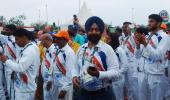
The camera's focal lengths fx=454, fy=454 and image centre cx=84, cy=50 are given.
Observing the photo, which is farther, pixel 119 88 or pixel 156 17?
pixel 119 88

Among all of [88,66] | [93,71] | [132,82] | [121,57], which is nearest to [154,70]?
[121,57]

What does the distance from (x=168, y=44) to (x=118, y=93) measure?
→ 2742 millimetres

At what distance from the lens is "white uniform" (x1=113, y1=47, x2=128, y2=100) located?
38.9 ft

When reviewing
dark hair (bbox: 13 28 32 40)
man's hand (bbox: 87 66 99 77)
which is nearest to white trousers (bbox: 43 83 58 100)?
dark hair (bbox: 13 28 32 40)

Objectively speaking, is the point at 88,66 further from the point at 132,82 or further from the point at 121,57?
the point at 132,82

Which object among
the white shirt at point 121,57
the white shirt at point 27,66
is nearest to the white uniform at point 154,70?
the white shirt at point 121,57

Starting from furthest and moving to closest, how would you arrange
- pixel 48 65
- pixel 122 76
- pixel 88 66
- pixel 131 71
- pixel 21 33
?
1. pixel 131 71
2. pixel 122 76
3. pixel 48 65
4. pixel 21 33
5. pixel 88 66

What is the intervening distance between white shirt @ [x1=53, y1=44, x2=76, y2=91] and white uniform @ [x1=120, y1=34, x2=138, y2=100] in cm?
291

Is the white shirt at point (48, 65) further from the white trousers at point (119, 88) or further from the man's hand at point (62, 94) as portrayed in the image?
the white trousers at point (119, 88)

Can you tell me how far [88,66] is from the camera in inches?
274

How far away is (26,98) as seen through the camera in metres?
9.02

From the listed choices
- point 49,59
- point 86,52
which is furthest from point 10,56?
point 86,52

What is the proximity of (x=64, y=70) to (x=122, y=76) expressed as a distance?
Answer: 9.19 feet

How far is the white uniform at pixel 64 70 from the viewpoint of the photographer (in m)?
10.0
